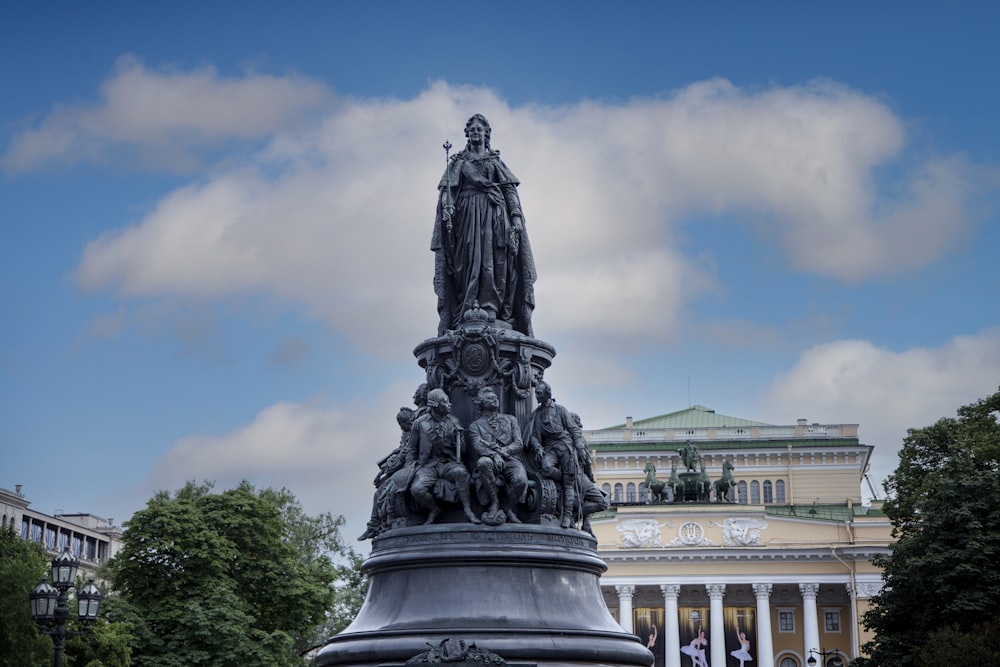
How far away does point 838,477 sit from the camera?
344 feet

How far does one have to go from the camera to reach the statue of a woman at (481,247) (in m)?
15.4

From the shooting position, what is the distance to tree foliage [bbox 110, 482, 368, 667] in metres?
45.9

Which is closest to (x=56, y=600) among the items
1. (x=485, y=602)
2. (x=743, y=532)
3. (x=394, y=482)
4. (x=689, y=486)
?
(x=394, y=482)

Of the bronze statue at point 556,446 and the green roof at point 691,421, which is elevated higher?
the green roof at point 691,421

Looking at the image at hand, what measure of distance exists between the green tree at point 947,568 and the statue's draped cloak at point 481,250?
25.3 meters

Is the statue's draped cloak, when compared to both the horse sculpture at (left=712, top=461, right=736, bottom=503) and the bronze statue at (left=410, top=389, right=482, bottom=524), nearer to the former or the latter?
the bronze statue at (left=410, top=389, right=482, bottom=524)

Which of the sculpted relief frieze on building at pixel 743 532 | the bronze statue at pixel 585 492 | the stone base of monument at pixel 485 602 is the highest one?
the sculpted relief frieze on building at pixel 743 532

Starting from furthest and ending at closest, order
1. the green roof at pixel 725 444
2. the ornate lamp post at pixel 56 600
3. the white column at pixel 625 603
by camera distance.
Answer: the green roof at pixel 725 444
the white column at pixel 625 603
the ornate lamp post at pixel 56 600

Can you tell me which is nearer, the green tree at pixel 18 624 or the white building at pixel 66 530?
the green tree at pixel 18 624

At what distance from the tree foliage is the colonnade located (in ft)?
136

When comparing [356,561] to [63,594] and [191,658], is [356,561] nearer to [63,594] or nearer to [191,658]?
[191,658]

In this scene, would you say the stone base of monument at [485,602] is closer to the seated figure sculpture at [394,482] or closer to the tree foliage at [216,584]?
the seated figure sculpture at [394,482]

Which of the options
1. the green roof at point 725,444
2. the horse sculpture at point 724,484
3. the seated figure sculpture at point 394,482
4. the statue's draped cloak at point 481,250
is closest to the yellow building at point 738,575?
the horse sculpture at point 724,484

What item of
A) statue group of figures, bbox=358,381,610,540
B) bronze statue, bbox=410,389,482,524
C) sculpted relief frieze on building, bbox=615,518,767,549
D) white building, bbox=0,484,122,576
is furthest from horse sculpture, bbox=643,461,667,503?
bronze statue, bbox=410,389,482,524
